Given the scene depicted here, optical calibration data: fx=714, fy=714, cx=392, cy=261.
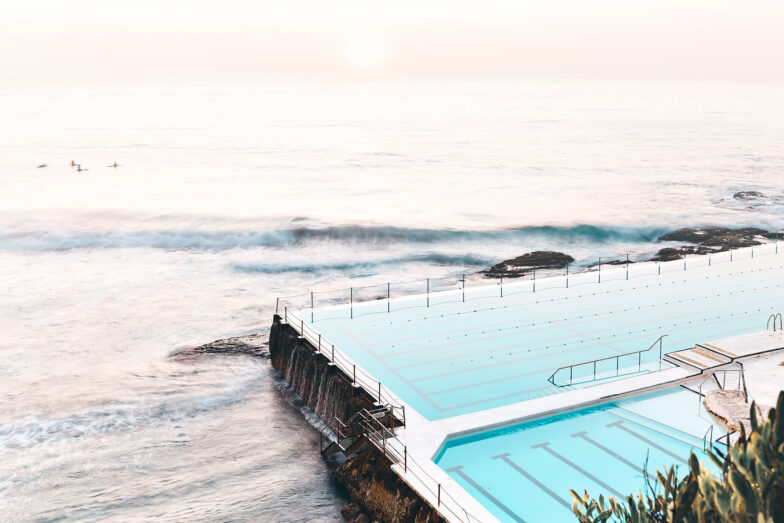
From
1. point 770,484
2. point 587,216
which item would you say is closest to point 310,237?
point 587,216

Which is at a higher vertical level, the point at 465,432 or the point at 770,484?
the point at 770,484

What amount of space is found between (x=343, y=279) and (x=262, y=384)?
1336 cm

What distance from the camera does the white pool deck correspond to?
11.8 m

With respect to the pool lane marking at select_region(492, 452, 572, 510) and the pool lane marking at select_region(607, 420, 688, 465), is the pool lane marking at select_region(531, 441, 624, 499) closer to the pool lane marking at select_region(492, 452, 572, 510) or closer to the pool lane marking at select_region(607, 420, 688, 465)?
the pool lane marking at select_region(492, 452, 572, 510)

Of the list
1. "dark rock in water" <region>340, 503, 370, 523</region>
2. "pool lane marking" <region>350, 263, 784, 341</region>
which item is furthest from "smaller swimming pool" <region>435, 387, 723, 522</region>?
"pool lane marking" <region>350, 263, 784, 341</region>

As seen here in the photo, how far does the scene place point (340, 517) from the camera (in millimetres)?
12141

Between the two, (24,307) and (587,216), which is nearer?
(24,307)

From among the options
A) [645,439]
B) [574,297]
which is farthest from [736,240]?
[645,439]

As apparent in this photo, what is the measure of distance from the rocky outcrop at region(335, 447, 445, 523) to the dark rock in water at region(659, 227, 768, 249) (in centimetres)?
2654

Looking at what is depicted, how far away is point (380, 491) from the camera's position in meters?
11.0

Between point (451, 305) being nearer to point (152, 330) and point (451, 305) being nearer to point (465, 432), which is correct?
point (465, 432)

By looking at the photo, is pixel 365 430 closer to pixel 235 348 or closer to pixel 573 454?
pixel 573 454

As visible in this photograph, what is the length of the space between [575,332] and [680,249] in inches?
762

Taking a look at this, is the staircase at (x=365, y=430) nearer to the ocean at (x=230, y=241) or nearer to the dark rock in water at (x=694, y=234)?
the ocean at (x=230, y=241)
